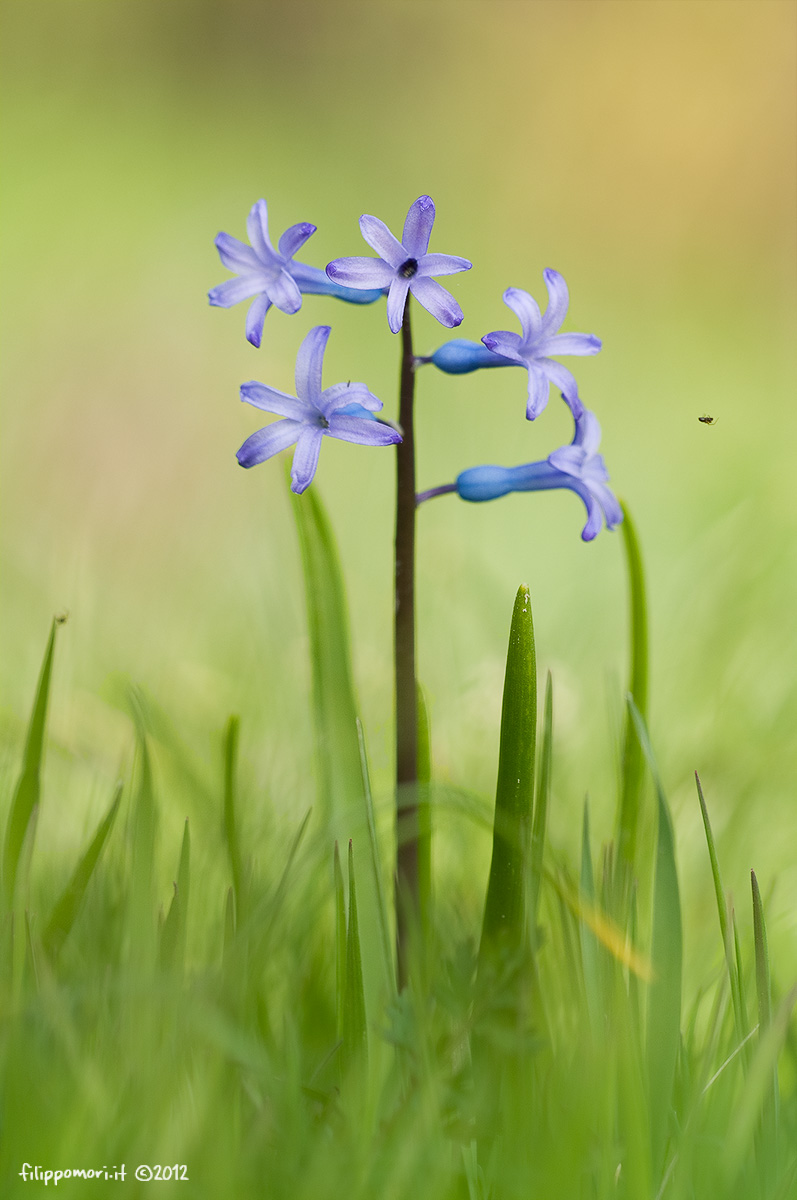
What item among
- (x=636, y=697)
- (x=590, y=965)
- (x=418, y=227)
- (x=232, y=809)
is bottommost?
(x=590, y=965)

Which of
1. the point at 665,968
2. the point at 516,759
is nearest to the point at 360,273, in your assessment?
the point at 516,759

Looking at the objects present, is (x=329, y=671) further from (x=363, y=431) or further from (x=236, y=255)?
(x=236, y=255)

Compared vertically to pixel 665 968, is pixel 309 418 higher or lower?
higher

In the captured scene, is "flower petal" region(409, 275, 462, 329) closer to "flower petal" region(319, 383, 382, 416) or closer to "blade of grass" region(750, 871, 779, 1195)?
"flower petal" region(319, 383, 382, 416)

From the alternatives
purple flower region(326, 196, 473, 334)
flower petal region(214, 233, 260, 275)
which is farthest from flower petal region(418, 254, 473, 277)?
flower petal region(214, 233, 260, 275)

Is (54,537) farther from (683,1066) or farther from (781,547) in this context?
(683,1066)

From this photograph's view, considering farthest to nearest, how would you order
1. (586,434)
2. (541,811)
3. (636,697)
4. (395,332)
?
1. (636,697)
2. (586,434)
3. (541,811)
4. (395,332)

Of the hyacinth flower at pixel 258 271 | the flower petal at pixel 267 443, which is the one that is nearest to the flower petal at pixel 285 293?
the hyacinth flower at pixel 258 271
